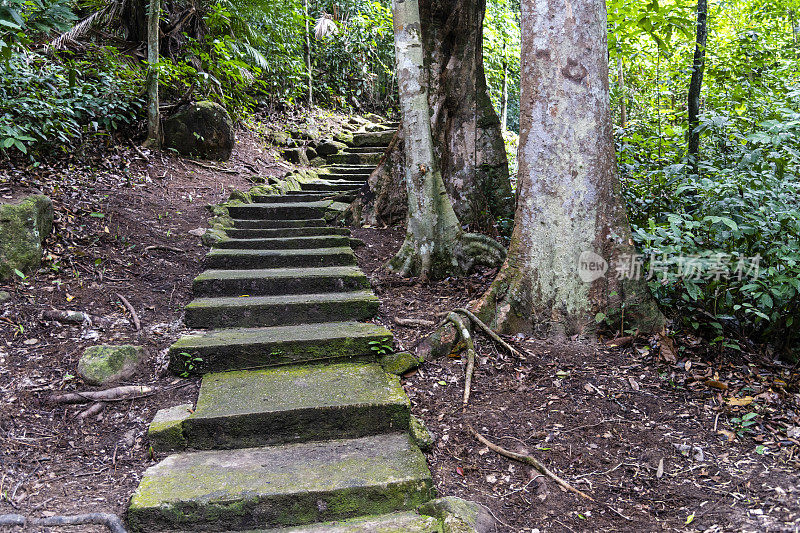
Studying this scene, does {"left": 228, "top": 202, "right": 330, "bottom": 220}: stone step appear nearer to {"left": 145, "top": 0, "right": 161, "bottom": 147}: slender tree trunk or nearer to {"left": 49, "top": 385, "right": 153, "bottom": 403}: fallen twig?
{"left": 145, "top": 0, "right": 161, "bottom": 147}: slender tree trunk

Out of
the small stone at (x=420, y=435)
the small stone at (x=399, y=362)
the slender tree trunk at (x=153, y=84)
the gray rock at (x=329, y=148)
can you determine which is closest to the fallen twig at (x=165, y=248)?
the small stone at (x=399, y=362)

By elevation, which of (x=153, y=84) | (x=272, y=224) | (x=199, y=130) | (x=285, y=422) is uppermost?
(x=153, y=84)

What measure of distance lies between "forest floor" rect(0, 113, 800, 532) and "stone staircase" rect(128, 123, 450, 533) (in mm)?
202

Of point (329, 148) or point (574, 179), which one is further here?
point (329, 148)

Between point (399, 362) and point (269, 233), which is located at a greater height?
point (269, 233)

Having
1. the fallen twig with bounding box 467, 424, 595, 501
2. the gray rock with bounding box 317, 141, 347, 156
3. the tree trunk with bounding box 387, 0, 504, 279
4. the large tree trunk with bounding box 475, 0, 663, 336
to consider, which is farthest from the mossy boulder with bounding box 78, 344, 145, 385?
the gray rock with bounding box 317, 141, 347, 156

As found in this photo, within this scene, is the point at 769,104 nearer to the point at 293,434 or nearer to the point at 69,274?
the point at 293,434

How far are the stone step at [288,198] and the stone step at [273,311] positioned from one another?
3023mm

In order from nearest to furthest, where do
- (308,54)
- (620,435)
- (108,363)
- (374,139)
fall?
(620,435), (108,363), (374,139), (308,54)

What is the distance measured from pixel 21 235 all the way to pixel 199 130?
414 cm

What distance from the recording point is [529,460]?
8.95 feet

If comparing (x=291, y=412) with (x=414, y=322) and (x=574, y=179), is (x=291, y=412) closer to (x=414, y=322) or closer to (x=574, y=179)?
(x=414, y=322)

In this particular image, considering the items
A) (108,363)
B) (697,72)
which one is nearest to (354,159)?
(697,72)

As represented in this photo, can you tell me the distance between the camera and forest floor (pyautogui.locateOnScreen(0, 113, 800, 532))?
7.95 ft
